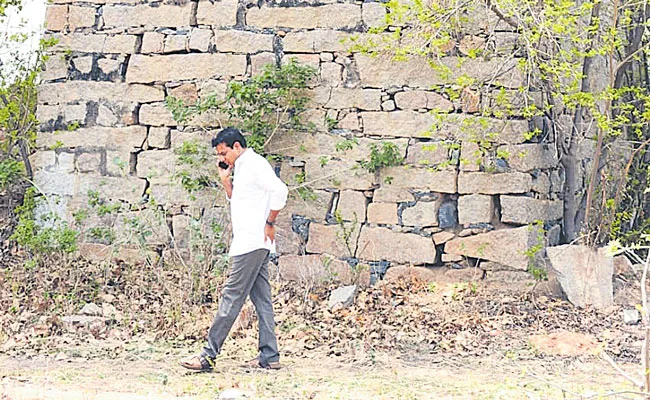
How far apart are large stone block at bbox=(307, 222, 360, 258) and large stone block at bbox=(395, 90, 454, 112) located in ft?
3.40

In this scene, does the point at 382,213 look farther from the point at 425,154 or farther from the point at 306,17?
the point at 306,17

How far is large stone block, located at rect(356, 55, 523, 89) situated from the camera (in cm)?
700

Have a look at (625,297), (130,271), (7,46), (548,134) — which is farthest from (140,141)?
(625,297)

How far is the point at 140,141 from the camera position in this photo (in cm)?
786

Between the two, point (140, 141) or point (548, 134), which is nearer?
point (548, 134)

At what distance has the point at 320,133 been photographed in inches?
293

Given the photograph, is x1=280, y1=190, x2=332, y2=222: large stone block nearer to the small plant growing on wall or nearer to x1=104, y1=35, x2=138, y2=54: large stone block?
the small plant growing on wall

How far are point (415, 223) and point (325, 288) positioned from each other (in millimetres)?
875

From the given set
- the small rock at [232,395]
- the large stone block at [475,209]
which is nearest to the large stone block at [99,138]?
the large stone block at [475,209]

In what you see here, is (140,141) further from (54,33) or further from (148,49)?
(54,33)

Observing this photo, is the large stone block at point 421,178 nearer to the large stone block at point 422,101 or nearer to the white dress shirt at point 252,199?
the large stone block at point 422,101

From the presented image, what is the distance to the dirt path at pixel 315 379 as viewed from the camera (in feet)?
17.3

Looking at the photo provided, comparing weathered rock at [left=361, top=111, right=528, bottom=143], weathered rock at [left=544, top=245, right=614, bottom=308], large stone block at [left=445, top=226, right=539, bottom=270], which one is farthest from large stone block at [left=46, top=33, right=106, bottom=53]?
weathered rock at [left=544, top=245, right=614, bottom=308]

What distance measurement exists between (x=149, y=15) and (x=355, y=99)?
1.95 m
